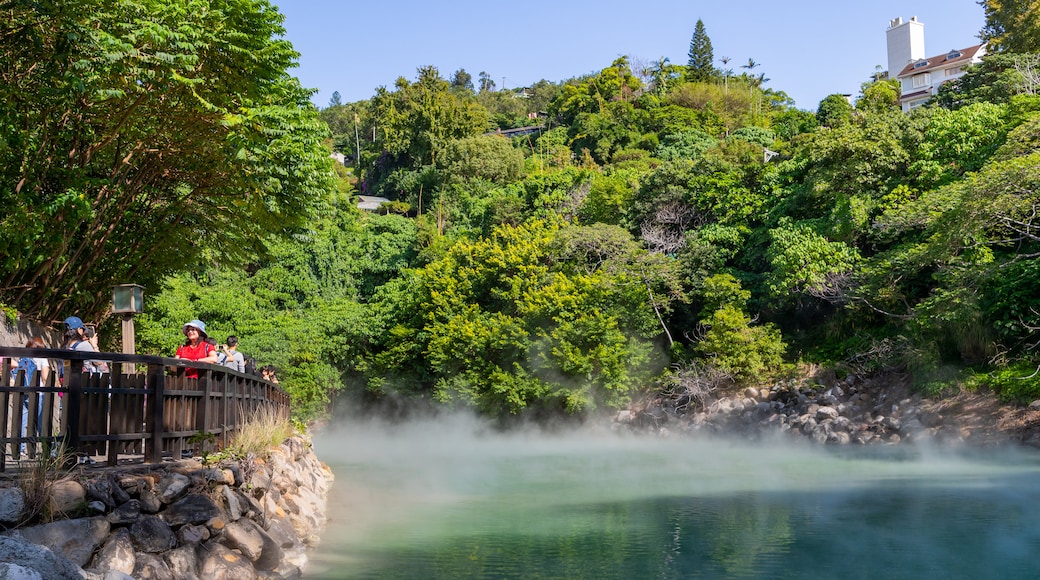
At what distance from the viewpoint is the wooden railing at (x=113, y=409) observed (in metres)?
7.06

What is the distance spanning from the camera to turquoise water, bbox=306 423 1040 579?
10.1 meters

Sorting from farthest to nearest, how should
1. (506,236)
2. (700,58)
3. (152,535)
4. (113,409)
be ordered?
(700,58), (506,236), (113,409), (152,535)

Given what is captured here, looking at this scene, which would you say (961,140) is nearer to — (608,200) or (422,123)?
(608,200)

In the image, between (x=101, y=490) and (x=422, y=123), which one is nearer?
(x=101, y=490)

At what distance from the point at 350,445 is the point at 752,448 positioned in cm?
1488

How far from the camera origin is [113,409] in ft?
25.8

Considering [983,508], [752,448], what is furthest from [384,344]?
[983,508]

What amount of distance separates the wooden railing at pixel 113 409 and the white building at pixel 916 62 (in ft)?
175

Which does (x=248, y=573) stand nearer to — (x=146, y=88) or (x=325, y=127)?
(x=146, y=88)

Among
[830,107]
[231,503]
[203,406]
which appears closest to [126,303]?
[203,406]

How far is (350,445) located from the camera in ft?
106

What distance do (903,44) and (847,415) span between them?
49709 mm

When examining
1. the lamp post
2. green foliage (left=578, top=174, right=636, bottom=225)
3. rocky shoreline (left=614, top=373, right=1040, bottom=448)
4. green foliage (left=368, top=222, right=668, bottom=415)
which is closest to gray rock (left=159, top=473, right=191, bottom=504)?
the lamp post

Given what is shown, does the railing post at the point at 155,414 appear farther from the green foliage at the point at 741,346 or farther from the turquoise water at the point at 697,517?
the green foliage at the point at 741,346
